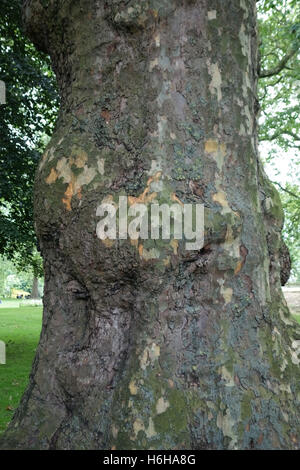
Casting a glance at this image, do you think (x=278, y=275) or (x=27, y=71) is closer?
(x=278, y=275)

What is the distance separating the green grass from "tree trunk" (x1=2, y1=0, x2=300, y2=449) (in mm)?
3055

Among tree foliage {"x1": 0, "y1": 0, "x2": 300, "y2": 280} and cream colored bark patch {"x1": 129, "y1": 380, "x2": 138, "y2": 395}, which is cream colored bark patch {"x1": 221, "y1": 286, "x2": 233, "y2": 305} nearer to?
cream colored bark patch {"x1": 129, "y1": 380, "x2": 138, "y2": 395}

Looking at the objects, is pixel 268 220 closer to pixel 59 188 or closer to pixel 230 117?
pixel 230 117

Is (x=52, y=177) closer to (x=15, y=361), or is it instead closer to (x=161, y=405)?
(x=161, y=405)

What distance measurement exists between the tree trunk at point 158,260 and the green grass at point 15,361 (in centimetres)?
305

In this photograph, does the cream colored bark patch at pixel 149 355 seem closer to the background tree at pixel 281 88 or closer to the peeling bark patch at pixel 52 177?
the peeling bark patch at pixel 52 177

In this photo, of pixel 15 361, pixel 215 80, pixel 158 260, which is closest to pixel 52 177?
pixel 158 260

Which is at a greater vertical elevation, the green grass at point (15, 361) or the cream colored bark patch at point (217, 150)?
the cream colored bark patch at point (217, 150)

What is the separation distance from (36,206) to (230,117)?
1.41 m

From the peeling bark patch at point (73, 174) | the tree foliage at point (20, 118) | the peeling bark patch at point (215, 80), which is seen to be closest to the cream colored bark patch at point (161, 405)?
the peeling bark patch at point (73, 174)

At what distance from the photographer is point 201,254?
284 centimetres

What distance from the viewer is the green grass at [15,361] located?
663cm

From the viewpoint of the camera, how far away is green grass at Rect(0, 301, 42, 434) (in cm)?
663
